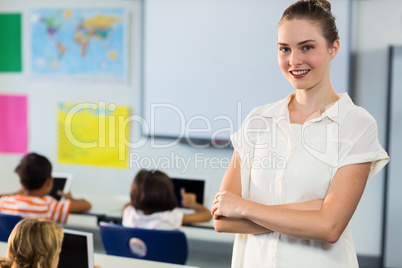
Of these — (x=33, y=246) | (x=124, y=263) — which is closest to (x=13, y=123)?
(x=124, y=263)

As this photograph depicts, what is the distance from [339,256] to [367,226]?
2.80 metres

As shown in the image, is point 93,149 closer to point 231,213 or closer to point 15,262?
point 15,262

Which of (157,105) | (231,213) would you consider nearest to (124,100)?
(157,105)

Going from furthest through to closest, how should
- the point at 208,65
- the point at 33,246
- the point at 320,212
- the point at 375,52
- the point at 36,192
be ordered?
the point at 208,65
the point at 375,52
the point at 36,192
the point at 33,246
the point at 320,212

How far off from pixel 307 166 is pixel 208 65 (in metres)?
2.90

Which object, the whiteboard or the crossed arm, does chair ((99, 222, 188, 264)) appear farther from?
the whiteboard

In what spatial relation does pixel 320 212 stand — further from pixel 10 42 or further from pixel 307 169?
pixel 10 42

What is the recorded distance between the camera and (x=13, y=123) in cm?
486

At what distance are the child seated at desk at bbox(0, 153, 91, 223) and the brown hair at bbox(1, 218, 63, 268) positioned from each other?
1.34m

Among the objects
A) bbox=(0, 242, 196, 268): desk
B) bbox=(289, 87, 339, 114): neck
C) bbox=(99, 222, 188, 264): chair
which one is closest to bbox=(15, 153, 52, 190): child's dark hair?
bbox=(99, 222, 188, 264): chair

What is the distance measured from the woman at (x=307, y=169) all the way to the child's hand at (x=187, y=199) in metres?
1.83

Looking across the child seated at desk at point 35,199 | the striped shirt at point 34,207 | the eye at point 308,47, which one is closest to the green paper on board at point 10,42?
the child seated at desk at point 35,199

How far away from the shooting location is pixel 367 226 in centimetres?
399

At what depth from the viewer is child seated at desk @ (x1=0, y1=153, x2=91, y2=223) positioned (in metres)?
3.01
